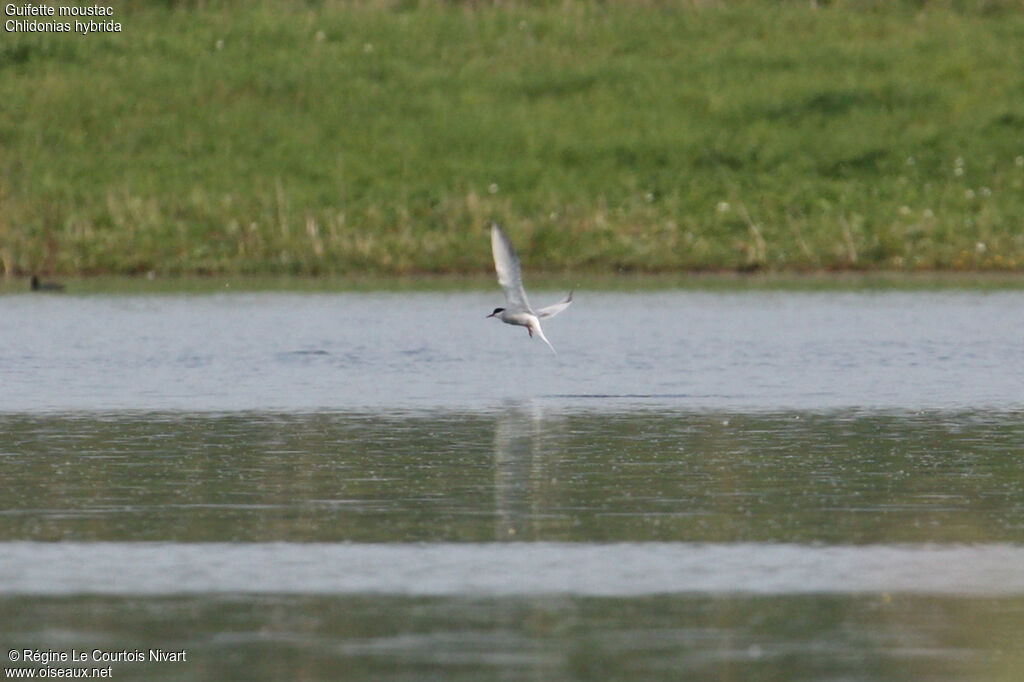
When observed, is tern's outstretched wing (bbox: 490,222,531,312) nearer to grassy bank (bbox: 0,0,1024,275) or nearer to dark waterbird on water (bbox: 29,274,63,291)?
dark waterbird on water (bbox: 29,274,63,291)

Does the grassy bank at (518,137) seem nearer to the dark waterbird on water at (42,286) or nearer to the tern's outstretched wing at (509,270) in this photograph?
the dark waterbird on water at (42,286)

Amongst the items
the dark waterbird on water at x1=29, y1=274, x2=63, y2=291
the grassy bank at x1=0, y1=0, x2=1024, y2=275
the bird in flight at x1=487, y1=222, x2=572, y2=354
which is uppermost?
the bird in flight at x1=487, y1=222, x2=572, y2=354

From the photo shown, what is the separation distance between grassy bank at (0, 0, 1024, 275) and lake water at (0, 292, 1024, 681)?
12.3m

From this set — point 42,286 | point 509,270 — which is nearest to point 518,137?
point 42,286

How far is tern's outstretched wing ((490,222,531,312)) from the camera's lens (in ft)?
64.0

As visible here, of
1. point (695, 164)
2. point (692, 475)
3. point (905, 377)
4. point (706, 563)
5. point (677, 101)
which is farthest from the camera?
point (677, 101)

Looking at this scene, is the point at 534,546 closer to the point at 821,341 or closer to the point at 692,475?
the point at 692,475

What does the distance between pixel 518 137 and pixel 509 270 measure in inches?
908

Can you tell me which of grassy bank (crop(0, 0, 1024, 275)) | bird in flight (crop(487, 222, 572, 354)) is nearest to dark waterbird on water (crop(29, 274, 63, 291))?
grassy bank (crop(0, 0, 1024, 275))

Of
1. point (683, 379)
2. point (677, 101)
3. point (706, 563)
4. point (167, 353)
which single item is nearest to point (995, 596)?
point (706, 563)

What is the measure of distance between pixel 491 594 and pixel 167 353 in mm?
14394

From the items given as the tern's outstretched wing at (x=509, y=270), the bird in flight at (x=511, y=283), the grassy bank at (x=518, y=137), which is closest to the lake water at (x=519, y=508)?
the bird in flight at (x=511, y=283)

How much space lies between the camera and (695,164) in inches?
1617

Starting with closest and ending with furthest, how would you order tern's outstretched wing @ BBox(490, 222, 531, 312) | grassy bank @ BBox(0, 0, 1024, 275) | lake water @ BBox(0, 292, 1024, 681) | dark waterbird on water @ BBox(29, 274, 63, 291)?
lake water @ BBox(0, 292, 1024, 681) < tern's outstretched wing @ BBox(490, 222, 531, 312) < dark waterbird on water @ BBox(29, 274, 63, 291) < grassy bank @ BBox(0, 0, 1024, 275)
